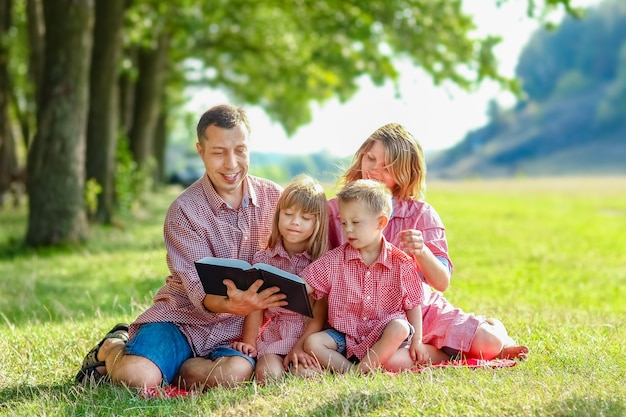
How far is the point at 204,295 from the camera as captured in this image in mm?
5207

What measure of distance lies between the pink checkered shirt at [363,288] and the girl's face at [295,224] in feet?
0.63

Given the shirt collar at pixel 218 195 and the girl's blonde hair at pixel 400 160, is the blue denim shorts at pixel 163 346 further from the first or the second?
the girl's blonde hair at pixel 400 160

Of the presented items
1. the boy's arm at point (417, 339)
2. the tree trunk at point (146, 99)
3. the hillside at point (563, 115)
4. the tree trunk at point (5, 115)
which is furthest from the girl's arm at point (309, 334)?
the hillside at point (563, 115)

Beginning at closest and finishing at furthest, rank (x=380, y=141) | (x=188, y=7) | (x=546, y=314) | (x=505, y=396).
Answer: (x=505, y=396), (x=380, y=141), (x=546, y=314), (x=188, y=7)

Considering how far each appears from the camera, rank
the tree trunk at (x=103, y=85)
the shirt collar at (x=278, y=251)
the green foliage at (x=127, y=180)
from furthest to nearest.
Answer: the green foliage at (x=127, y=180) → the tree trunk at (x=103, y=85) → the shirt collar at (x=278, y=251)

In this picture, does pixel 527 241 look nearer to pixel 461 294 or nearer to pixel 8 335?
pixel 461 294

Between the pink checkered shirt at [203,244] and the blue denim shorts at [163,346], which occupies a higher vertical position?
the pink checkered shirt at [203,244]

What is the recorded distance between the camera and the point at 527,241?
15.5 meters

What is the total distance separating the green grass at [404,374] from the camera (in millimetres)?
4371

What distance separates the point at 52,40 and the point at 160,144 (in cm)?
1959

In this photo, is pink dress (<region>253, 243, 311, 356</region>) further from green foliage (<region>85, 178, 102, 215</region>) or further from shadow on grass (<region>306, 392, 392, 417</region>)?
green foliage (<region>85, 178, 102, 215</region>)

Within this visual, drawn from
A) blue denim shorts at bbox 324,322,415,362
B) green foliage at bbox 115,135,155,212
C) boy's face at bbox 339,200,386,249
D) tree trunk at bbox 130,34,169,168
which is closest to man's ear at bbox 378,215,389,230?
boy's face at bbox 339,200,386,249

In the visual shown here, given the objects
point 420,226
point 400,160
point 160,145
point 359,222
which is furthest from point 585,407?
point 160,145

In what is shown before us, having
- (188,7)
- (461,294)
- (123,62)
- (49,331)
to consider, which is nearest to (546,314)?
(461,294)
